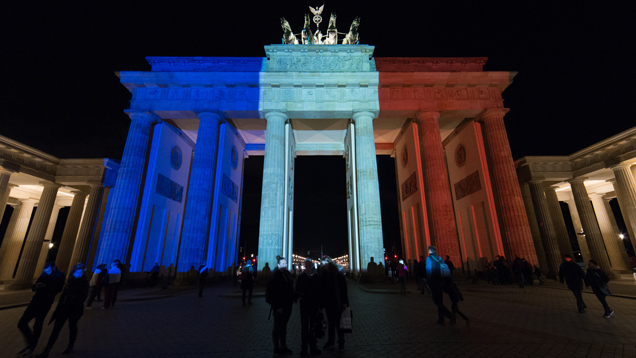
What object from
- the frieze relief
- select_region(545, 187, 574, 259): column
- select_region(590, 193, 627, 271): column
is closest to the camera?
the frieze relief

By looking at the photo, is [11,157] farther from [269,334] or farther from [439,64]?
Answer: [439,64]

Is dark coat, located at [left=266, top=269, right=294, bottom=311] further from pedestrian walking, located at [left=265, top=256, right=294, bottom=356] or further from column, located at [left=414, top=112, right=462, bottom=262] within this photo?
column, located at [left=414, top=112, right=462, bottom=262]

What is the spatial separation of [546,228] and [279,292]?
2513cm

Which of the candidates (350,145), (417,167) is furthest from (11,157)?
(417,167)

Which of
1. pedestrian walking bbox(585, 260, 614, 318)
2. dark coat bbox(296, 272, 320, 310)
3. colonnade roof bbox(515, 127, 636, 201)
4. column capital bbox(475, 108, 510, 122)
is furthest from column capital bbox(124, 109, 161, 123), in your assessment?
colonnade roof bbox(515, 127, 636, 201)

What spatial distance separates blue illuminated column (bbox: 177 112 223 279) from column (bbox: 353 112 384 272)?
10096 millimetres

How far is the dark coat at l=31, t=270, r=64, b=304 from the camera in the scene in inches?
183

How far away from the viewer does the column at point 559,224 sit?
2178 centimetres

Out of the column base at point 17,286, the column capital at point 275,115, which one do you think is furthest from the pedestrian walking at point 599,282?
the column base at point 17,286

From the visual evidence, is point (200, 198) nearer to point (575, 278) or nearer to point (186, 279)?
point (186, 279)

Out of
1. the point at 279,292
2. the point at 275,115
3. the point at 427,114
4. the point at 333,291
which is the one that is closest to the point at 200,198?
the point at 275,115

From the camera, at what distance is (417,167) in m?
20.4

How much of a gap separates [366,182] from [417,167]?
496 cm

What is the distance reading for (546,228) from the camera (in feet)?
69.6
